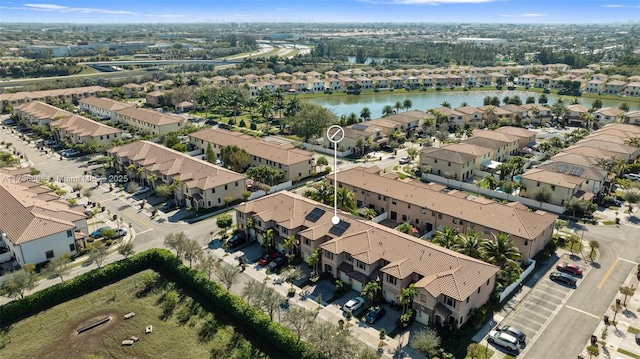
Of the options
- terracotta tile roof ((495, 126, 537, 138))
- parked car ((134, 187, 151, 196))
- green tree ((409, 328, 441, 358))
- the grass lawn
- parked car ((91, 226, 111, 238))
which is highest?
terracotta tile roof ((495, 126, 537, 138))

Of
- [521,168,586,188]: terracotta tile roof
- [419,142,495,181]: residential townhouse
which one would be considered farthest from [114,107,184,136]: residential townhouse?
[521,168,586,188]: terracotta tile roof

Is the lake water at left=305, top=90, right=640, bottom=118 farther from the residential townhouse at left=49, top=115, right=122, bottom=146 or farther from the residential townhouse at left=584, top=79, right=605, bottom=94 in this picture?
the residential townhouse at left=49, top=115, right=122, bottom=146

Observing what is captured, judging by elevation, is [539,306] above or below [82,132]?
below

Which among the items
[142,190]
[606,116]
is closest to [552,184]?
[606,116]

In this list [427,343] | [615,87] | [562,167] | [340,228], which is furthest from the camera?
[615,87]

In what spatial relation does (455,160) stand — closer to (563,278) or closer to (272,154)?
(272,154)

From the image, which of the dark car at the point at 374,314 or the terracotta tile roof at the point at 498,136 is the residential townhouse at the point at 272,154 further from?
the dark car at the point at 374,314

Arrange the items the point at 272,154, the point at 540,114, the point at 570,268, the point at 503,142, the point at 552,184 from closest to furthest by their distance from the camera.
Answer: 1. the point at 570,268
2. the point at 552,184
3. the point at 272,154
4. the point at 503,142
5. the point at 540,114
